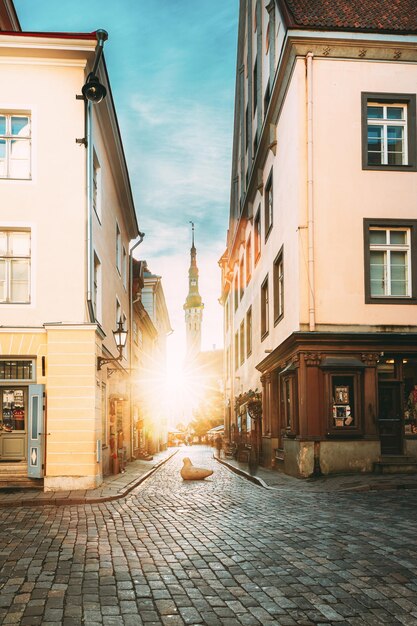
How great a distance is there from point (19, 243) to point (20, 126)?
303 centimetres

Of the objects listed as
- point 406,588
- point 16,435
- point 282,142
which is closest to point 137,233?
point 282,142

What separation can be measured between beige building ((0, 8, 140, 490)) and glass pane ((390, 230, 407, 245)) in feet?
26.3

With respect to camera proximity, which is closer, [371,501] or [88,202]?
[371,501]

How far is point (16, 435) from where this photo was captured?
17641mm

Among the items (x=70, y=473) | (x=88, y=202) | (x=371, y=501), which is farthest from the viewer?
(x=88, y=202)

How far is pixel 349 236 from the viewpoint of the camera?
64.2 ft

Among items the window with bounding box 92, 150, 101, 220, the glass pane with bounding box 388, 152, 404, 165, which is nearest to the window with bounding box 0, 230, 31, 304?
the window with bounding box 92, 150, 101, 220

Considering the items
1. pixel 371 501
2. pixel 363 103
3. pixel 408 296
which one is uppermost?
pixel 363 103

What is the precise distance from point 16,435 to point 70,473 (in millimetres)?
1824

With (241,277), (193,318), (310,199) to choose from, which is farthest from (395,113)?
(193,318)

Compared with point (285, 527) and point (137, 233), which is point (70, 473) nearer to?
point (285, 527)

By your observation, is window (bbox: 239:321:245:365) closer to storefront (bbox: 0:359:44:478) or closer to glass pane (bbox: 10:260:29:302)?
glass pane (bbox: 10:260:29:302)

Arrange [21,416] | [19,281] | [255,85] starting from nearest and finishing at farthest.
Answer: [21,416] < [19,281] < [255,85]

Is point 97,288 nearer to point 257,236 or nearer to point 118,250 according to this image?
point 118,250
